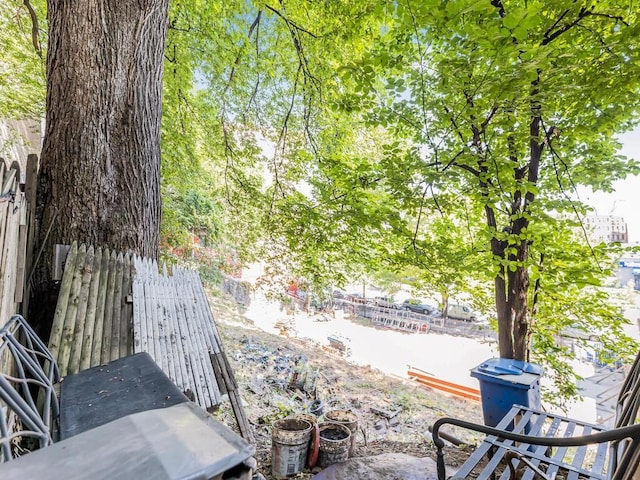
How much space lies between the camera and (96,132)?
2543 millimetres

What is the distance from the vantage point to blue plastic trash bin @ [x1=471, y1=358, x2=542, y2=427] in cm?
308

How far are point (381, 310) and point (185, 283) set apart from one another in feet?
40.0

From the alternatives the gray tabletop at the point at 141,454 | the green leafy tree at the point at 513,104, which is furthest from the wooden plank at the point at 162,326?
the green leafy tree at the point at 513,104

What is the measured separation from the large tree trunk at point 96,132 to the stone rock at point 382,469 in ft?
9.61

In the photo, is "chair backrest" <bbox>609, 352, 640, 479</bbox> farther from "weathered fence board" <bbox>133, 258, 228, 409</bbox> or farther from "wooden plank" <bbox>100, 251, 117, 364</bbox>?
"wooden plank" <bbox>100, 251, 117, 364</bbox>

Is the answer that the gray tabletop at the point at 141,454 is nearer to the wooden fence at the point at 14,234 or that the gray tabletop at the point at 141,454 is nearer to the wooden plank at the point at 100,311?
the wooden fence at the point at 14,234

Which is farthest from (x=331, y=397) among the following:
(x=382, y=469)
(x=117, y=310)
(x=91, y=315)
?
(x=91, y=315)

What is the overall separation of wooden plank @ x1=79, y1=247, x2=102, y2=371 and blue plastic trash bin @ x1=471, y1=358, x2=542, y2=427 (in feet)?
11.9

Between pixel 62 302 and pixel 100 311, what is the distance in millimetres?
239

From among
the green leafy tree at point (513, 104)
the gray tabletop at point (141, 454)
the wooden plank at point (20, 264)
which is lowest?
the gray tabletop at point (141, 454)

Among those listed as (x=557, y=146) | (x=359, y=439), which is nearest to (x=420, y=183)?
(x=557, y=146)

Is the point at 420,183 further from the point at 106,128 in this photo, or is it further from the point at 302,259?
the point at 106,128

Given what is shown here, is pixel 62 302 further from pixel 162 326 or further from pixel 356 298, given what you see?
pixel 356 298

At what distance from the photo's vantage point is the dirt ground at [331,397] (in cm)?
415
